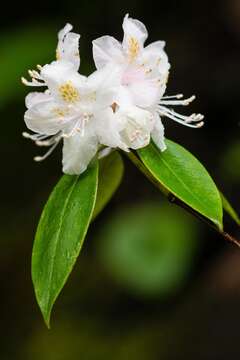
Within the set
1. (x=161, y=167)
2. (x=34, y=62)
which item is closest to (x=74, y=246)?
(x=161, y=167)

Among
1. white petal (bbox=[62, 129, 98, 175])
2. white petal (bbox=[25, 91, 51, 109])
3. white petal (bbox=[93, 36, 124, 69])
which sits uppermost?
white petal (bbox=[93, 36, 124, 69])

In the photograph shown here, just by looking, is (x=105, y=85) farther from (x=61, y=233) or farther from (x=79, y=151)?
(x=61, y=233)

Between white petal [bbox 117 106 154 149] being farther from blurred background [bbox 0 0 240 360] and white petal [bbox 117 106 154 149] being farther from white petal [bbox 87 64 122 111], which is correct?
blurred background [bbox 0 0 240 360]

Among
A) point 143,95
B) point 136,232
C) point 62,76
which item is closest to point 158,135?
point 143,95

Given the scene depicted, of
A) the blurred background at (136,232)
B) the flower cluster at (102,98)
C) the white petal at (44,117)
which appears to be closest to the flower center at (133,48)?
the flower cluster at (102,98)

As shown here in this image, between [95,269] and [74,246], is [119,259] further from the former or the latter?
[74,246]

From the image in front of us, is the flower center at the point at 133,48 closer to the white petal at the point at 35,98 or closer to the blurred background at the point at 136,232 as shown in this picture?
the white petal at the point at 35,98

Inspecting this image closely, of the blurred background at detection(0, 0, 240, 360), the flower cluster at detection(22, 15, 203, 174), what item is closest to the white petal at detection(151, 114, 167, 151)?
the flower cluster at detection(22, 15, 203, 174)
